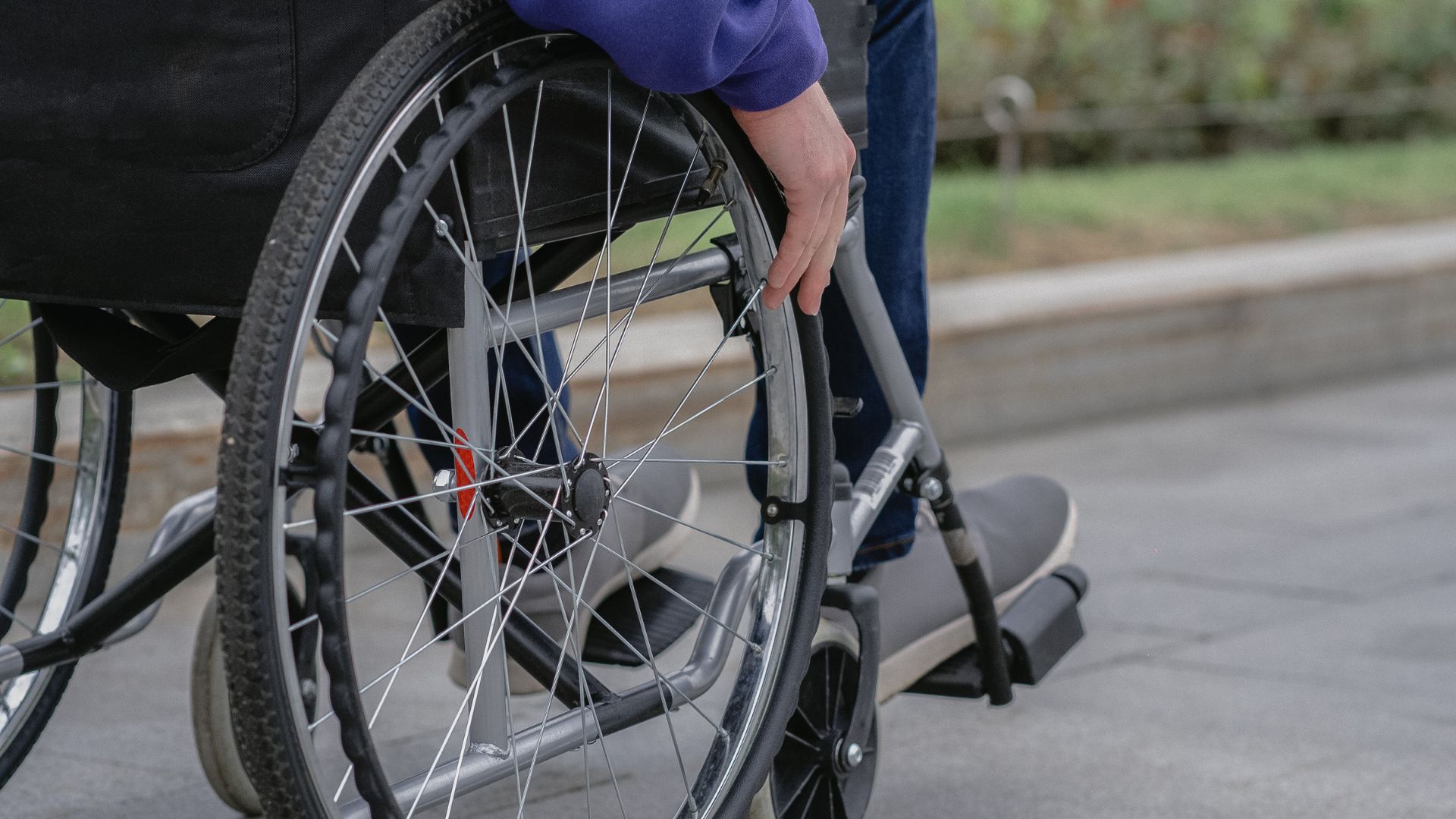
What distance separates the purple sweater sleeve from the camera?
1006 millimetres

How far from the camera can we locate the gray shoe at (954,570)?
1696mm

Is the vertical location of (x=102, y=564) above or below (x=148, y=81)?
below

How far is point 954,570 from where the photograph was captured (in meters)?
1.76

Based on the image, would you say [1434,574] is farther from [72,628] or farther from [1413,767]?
[72,628]

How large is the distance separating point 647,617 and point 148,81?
847 millimetres

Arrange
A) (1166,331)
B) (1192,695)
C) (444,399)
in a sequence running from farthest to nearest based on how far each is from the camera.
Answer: (1166,331), (1192,695), (444,399)

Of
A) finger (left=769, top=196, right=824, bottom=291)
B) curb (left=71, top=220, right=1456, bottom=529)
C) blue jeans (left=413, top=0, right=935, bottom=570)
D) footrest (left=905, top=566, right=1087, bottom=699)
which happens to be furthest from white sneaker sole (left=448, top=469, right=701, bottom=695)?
curb (left=71, top=220, right=1456, bottom=529)

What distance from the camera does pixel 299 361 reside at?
887 millimetres

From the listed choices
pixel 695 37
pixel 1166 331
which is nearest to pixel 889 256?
pixel 695 37

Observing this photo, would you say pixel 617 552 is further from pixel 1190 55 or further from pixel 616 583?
pixel 1190 55

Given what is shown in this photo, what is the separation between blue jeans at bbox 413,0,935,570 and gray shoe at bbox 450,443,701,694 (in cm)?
14

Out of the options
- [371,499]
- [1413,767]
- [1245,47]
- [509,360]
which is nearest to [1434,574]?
[1413,767]

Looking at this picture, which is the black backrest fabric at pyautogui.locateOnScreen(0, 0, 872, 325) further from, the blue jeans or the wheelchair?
the blue jeans

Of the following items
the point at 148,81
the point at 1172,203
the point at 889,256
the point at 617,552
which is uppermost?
the point at 148,81
